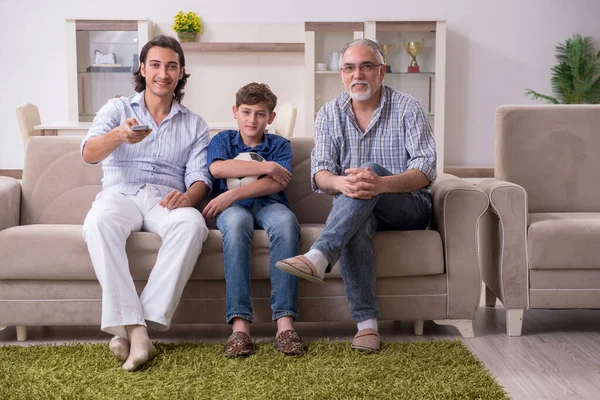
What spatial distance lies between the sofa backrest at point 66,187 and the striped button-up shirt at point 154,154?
24 cm

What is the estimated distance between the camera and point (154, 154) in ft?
8.88

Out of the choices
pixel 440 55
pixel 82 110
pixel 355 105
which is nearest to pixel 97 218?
pixel 355 105

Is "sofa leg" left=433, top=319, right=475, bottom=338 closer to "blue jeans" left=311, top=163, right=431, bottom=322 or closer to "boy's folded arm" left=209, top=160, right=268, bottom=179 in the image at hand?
"blue jeans" left=311, top=163, right=431, bottom=322

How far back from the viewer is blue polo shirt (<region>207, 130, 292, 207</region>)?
275 centimetres

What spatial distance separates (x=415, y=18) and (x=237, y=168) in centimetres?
439

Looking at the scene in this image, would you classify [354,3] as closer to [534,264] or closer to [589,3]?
[589,3]

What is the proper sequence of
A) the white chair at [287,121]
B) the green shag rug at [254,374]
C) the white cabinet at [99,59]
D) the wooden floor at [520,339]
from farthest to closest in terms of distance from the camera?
1. the white cabinet at [99,59]
2. the white chair at [287,121]
3. the wooden floor at [520,339]
4. the green shag rug at [254,374]

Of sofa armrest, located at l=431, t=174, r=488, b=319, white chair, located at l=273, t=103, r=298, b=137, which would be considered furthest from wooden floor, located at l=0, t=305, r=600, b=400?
white chair, located at l=273, t=103, r=298, b=137

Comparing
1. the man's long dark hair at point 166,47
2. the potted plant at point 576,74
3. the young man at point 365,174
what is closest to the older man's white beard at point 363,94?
the young man at point 365,174

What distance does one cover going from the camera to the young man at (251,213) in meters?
2.38

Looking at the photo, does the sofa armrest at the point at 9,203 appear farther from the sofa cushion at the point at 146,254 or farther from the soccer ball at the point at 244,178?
the soccer ball at the point at 244,178

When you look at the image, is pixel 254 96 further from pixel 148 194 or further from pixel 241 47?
pixel 241 47

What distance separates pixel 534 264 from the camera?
8.56ft

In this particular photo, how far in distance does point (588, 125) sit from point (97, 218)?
2147 millimetres
